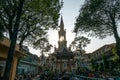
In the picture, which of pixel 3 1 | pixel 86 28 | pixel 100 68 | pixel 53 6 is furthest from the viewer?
pixel 100 68

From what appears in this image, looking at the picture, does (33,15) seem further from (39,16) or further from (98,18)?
(98,18)

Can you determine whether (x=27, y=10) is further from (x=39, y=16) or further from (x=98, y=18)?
(x=98, y=18)

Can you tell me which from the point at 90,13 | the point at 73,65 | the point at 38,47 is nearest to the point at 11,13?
the point at 38,47

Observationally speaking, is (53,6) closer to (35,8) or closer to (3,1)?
(35,8)

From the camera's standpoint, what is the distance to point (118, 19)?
2033 cm

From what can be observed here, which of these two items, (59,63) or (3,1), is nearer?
(3,1)

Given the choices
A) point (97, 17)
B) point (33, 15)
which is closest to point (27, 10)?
point (33, 15)

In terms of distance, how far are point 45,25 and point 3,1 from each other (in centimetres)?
710

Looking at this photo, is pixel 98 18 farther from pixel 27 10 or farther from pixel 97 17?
pixel 27 10

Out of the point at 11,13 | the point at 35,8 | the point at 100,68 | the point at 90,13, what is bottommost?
the point at 100,68

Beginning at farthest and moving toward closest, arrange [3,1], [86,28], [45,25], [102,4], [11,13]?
1. [86,28]
2. [102,4]
3. [45,25]
4. [11,13]
5. [3,1]

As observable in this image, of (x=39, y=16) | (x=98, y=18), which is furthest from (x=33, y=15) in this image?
(x=98, y=18)

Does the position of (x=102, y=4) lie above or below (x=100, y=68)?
above

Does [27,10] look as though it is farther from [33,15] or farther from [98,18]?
[98,18]
